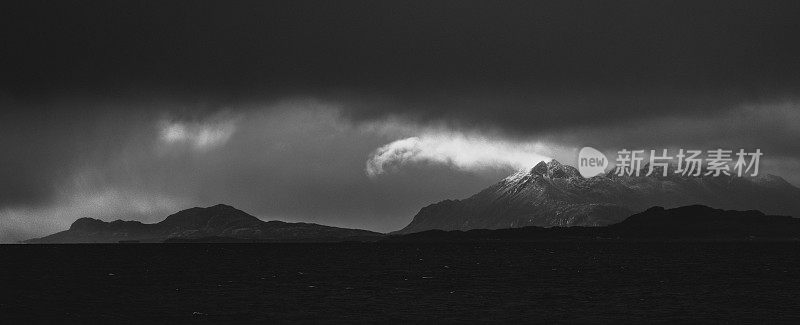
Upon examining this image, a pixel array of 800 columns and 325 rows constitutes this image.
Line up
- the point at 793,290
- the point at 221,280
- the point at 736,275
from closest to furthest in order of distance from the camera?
1. the point at 793,290
2. the point at 221,280
3. the point at 736,275

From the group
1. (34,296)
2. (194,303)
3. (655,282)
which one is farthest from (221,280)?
(655,282)

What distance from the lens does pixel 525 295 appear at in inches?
5069

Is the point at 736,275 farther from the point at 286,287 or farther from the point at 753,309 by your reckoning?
the point at 286,287

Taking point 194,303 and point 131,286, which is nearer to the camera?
point 194,303

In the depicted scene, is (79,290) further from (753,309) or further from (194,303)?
(753,309)

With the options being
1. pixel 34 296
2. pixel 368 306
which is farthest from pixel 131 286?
pixel 368 306

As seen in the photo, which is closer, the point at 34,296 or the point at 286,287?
the point at 34,296

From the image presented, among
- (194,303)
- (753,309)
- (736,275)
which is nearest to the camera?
(753,309)

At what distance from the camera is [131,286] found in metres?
156

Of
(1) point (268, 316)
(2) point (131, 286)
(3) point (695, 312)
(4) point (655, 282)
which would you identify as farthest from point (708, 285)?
(2) point (131, 286)

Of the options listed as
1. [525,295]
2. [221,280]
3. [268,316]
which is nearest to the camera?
[268,316]

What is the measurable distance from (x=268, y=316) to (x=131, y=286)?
63.5 metres

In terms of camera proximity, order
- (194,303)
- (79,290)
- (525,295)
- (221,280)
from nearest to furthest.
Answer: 1. (194,303)
2. (525,295)
3. (79,290)
4. (221,280)

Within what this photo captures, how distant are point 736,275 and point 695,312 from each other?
85.6 m
